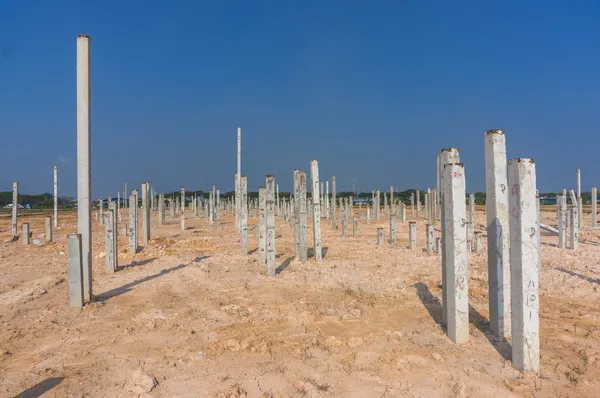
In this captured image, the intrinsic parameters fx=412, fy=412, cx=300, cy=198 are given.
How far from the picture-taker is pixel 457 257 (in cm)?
441

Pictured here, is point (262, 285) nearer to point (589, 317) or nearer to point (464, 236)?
point (464, 236)

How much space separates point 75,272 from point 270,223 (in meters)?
3.79

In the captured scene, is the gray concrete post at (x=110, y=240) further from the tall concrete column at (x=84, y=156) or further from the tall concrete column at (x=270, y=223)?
the tall concrete column at (x=270, y=223)

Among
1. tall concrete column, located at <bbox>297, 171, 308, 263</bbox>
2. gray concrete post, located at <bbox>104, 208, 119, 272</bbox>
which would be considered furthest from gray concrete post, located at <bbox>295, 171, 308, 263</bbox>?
gray concrete post, located at <bbox>104, 208, 119, 272</bbox>

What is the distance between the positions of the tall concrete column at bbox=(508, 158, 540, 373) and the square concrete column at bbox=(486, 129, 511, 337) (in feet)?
2.54

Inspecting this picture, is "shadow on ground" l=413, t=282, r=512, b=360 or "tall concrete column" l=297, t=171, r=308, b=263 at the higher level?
"tall concrete column" l=297, t=171, r=308, b=263

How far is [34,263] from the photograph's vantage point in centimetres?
1066

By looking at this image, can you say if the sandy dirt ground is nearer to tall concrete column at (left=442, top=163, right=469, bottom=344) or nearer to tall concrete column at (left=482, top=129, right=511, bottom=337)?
tall concrete column at (left=442, top=163, right=469, bottom=344)

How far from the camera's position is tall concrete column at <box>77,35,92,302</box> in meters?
6.48

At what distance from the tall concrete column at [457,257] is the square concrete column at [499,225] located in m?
0.36

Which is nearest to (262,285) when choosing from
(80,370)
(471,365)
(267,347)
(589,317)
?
(267,347)

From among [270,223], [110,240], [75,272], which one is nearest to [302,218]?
[270,223]

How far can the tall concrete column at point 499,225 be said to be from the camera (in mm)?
4480

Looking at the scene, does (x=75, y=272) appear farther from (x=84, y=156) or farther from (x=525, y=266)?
(x=525, y=266)
